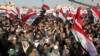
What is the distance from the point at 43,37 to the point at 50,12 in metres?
11.4

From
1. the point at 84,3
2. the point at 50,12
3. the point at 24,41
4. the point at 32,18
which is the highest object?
the point at 24,41

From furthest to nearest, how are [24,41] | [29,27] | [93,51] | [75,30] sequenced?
1. [29,27]
2. [24,41]
3. [75,30]
4. [93,51]

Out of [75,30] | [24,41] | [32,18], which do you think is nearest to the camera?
[75,30]

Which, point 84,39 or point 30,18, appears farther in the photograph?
point 30,18

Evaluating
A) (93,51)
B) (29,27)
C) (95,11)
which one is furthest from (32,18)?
(93,51)

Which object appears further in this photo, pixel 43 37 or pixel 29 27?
pixel 29 27

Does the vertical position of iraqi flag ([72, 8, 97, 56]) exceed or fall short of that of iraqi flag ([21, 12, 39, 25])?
it exceeds it

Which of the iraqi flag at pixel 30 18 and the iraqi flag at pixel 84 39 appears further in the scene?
the iraqi flag at pixel 30 18

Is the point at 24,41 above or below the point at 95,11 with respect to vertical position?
above

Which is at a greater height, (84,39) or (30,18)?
(84,39)

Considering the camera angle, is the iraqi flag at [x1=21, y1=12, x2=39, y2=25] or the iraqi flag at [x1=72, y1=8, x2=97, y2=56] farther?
the iraqi flag at [x1=21, y1=12, x2=39, y2=25]

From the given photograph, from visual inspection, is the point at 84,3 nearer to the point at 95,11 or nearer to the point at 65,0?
the point at 65,0

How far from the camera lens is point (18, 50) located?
13297 mm

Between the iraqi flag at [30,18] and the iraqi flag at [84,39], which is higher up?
the iraqi flag at [84,39]
